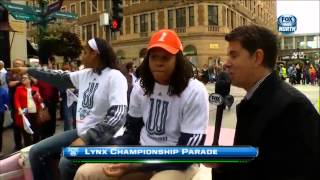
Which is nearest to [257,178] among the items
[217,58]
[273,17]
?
[217,58]

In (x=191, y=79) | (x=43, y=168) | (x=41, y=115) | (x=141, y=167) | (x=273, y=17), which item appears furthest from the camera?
(x=273, y=17)

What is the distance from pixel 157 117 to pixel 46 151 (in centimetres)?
130

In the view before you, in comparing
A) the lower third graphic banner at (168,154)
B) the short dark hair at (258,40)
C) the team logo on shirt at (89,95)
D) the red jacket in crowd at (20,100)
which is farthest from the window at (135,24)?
the lower third graphic banner at (168,154)

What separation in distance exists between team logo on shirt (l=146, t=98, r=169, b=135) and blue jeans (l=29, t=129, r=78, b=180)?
1023 mm

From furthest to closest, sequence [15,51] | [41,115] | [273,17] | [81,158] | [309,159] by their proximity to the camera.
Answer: [273,17] → [15,51] → [41,115] → [309,159] → [81,158]

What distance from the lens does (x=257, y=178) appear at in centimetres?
218

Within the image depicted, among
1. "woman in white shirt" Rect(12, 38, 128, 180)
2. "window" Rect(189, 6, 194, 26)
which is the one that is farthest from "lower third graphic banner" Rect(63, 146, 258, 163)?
"window" Rect(189, 6, 194, 26)

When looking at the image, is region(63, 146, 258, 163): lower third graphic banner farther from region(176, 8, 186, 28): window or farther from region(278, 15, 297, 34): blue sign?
region(176, 8, 186, 28): window

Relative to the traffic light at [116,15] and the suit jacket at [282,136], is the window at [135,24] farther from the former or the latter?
the suit jacket at [282,136]

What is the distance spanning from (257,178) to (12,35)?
56.1ft

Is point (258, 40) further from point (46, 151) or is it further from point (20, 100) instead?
point (20, 100)

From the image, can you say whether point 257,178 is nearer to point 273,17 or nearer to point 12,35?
point 12,35

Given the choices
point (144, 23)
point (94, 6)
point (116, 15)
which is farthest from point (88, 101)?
point (94, 6)

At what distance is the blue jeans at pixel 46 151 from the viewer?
396 cm
